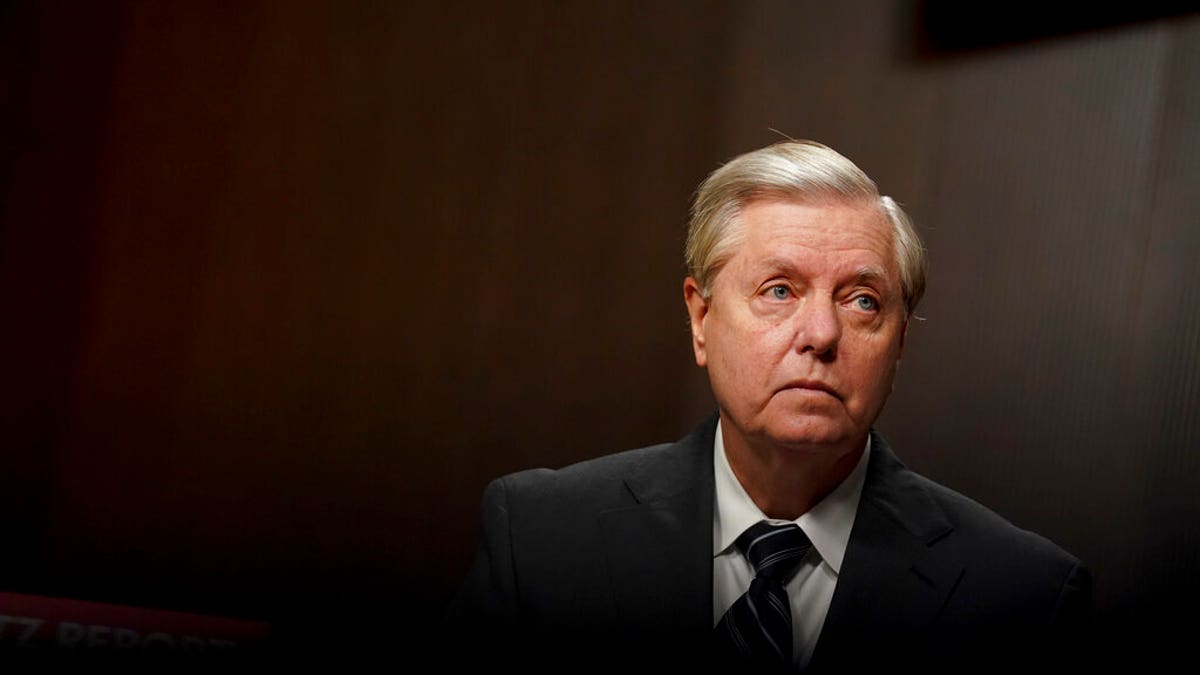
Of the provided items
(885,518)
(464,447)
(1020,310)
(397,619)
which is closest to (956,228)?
(1020,310)

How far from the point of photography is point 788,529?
66.3 inches

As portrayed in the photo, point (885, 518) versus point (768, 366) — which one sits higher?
point (768, 366)

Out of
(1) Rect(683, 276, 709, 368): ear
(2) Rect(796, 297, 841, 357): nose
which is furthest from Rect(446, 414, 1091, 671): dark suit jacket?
(2) Rect(796, 297, 841, 357): nose

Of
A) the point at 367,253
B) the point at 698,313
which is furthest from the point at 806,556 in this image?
the point at 367,253

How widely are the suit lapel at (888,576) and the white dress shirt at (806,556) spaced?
3cm

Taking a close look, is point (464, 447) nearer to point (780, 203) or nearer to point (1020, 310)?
point (780, 203)

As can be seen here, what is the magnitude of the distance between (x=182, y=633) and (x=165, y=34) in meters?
1.00

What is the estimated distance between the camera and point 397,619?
211cm

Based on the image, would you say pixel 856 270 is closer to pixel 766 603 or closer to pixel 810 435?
pixel 810 435

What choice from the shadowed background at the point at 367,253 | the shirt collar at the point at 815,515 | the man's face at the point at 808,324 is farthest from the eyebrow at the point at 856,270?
the shadowed background at the point at 367,253

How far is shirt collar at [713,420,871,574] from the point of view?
170cm

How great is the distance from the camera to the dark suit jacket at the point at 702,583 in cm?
163

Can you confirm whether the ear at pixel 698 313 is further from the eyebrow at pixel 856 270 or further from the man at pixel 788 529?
the eyebrow at pixel 856 270

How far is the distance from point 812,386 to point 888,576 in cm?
28
